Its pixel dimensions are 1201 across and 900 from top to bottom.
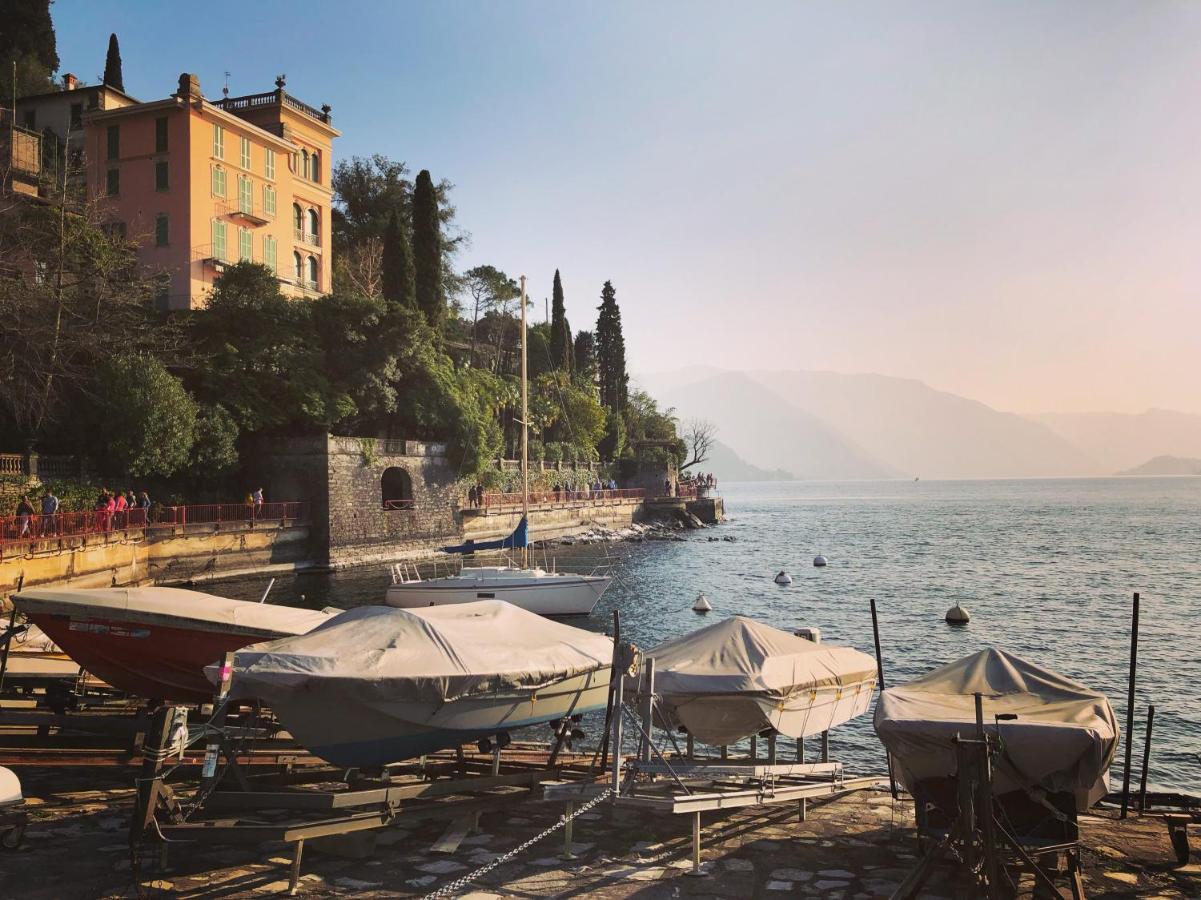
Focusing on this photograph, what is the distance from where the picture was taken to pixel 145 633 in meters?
11.4

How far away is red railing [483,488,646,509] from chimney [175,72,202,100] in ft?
84.6

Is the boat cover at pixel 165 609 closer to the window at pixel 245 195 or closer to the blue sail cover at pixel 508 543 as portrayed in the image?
the blue sail cover at pixel 508 543

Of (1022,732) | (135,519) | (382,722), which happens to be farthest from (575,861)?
(135,519)

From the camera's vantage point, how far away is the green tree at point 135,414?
35438mm

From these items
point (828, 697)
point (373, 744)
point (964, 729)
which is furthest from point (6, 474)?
point (964, 729)

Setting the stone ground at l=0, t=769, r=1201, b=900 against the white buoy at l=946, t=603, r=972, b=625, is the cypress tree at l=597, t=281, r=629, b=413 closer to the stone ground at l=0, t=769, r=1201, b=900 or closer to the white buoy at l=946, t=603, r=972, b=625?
the white buoy at l=946, t=603, r=972, b=625

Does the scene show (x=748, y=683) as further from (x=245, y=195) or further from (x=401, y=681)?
(x=245, y=195)

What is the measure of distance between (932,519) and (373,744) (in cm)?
9851

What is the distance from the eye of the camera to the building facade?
44.2m

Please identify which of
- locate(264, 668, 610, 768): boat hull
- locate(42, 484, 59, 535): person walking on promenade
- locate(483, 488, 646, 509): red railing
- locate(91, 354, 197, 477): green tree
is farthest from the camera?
locate(483, 488, 646, 509): red railing

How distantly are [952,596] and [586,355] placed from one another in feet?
179

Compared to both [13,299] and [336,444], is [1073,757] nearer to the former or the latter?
[13,299]

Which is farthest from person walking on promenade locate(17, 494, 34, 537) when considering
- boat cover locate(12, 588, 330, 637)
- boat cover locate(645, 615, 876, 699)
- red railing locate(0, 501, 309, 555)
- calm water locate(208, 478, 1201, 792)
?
boat cover locate(645, 615, 876, 699)

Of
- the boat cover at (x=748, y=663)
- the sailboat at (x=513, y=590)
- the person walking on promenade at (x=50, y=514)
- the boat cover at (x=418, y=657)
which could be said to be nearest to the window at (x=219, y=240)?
the person walking on promenade at (x=50, y=514)
